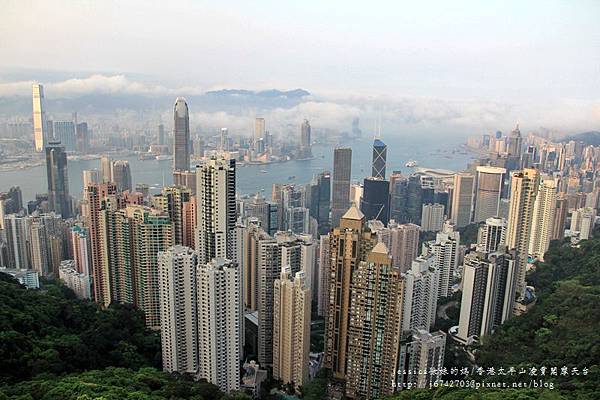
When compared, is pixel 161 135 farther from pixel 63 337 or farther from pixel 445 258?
pixel 445 258

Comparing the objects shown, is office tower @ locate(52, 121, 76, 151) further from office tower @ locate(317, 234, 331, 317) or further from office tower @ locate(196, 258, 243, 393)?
office tower @ locate(196, 258, 243, 393)

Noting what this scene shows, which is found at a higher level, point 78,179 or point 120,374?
point 78,179

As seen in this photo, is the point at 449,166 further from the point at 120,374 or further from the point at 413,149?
the point at 120,374

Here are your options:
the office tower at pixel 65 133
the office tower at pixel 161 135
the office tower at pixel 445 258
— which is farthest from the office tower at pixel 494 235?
the office tower at pixel 65 133

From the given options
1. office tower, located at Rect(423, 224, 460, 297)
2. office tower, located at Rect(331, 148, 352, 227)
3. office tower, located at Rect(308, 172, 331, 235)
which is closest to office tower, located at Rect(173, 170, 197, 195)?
office tower, located at Rect(308, 172, 331, 235)

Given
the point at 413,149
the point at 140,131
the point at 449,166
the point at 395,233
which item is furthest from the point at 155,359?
the point at 449,166

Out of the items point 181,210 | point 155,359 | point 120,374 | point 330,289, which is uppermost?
point 181,210

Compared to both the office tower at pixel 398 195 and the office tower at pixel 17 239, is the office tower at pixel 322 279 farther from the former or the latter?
the office tower at pixel 17 239

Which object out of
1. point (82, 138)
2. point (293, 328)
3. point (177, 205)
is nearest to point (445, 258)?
point (293, 328)
